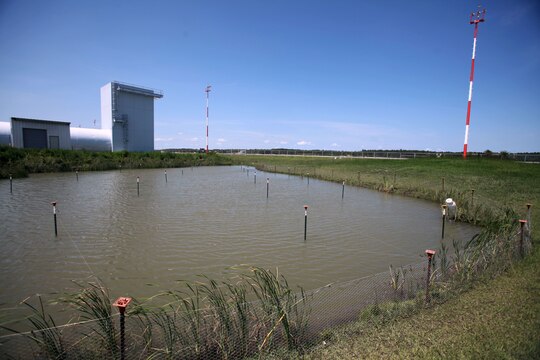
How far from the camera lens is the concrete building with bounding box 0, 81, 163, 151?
114 feet

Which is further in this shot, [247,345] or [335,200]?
[335,200]

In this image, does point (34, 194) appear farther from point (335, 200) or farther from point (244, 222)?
point (335, 200)

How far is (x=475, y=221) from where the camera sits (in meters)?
12.0

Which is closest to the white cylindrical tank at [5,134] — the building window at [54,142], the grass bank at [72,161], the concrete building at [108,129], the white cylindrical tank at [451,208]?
the concrete building at [108,129]

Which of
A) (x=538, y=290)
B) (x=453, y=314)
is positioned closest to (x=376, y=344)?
(x=453, y=314)

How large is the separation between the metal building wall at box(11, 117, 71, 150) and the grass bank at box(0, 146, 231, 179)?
410cm

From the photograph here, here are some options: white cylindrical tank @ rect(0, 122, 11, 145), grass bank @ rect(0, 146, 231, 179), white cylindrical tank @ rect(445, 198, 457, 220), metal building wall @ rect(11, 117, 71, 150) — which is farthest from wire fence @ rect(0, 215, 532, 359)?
white cylindrical tank @ rect(0, 122, 11, 145)

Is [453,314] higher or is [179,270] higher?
[453,314]

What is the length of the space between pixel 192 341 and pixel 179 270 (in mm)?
3223

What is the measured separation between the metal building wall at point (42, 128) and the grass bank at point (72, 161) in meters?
4.10

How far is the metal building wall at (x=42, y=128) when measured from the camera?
110 feet

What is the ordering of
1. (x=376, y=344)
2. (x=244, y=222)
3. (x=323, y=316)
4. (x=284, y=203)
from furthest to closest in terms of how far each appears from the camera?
(x=284, y=203) → (x=244, y=222) → (x=323, y=316) → (x=376, y=344)

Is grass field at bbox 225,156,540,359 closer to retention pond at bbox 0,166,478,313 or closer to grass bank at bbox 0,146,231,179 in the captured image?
retention pond at bbox 0,166,478,313

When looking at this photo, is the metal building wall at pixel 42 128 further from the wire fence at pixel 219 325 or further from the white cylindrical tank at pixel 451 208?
the white cylindrical tank at pixel 451 208
